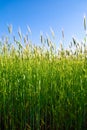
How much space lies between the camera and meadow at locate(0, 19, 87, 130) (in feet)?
10.7

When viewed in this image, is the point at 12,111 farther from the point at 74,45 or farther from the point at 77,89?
the point at 74,45

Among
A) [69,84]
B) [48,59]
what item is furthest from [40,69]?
[69,84]

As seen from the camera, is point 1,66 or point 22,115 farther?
point 1,66

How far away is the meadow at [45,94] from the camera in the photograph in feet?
10.7

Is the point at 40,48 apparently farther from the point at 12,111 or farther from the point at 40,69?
the point at 12,111

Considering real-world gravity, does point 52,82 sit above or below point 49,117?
above

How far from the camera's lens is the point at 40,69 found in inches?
148

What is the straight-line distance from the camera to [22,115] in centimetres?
338

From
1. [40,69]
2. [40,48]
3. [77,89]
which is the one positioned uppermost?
[40,48]

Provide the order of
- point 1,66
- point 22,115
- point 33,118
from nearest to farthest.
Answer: point 33,118, point 22,115, point 1,66

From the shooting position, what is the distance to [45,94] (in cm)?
344

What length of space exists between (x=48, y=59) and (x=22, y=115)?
0.87 m

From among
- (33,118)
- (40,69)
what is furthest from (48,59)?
(33,118)

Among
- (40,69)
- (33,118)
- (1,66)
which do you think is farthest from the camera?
(1,66)
